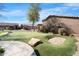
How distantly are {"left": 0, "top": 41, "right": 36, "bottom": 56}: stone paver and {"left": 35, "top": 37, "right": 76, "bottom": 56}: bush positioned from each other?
0.23 ft

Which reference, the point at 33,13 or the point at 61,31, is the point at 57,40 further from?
the point at 33,13

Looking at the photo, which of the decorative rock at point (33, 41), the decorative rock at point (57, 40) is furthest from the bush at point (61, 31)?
the decorative rock at point (33, 41)

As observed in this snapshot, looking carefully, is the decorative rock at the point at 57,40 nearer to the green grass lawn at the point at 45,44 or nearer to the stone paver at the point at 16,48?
the green grass lawn at the point at 45,44

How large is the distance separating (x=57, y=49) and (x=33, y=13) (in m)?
0.37

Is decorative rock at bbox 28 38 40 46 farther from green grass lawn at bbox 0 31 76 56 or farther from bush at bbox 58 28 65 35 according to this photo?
bush at bbox 58 28 65 35

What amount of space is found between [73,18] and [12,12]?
524 millimetres

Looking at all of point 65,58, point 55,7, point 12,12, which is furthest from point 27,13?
point 65,58

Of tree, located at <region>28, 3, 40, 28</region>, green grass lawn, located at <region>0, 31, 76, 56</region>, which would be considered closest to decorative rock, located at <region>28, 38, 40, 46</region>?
green grass lawn, located at <region>0, 31, 76, 56</region>

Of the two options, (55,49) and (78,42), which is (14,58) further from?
(78,42)

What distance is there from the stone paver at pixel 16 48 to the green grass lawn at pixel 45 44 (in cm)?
3

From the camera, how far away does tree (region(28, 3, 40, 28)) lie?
1523 mm

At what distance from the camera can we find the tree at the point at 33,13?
5.00 feet

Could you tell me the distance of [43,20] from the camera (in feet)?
5.06

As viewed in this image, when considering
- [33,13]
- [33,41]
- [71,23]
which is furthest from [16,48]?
[71,23]
